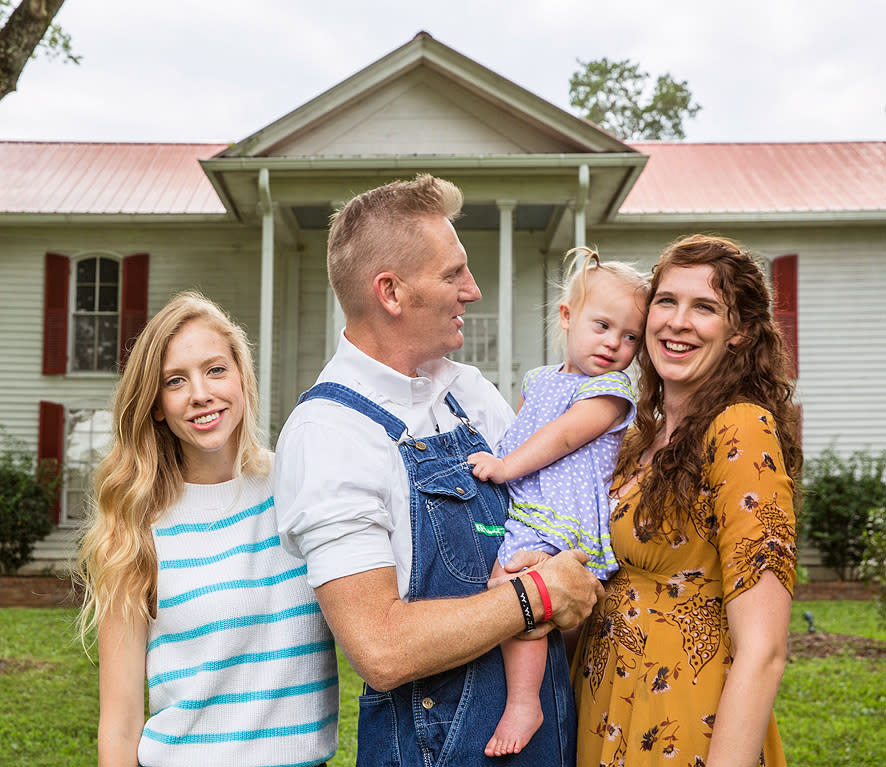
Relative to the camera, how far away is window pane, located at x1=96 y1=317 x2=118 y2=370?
51.5ft

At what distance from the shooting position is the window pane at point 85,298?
15867 mm

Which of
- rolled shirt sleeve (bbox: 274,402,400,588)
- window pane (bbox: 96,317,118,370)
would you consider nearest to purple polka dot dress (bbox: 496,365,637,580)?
rolled shirt sleeve (bbox: 274,402,400,588)

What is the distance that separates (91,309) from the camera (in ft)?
52.2

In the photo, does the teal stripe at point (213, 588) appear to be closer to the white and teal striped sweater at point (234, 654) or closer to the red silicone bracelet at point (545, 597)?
the white and teal striped sweater at point (234, 654)

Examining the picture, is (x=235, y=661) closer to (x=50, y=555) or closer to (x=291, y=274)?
(x=291, y=274)

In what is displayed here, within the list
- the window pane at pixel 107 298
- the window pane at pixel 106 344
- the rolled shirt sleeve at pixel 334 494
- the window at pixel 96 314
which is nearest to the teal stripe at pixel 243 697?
the rolled shirt sleeve at pixel 334 494

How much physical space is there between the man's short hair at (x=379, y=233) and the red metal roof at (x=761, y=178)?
12.9 m

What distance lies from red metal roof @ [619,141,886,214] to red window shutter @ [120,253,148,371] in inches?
320

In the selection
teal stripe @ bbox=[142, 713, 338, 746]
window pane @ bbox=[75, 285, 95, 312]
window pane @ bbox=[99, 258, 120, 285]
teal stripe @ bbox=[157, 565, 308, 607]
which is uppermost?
window pane @ bbox=[99, 258, 120, 285]

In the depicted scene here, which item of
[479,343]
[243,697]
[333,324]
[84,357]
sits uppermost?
[333,324]

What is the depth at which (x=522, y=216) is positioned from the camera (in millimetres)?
14445

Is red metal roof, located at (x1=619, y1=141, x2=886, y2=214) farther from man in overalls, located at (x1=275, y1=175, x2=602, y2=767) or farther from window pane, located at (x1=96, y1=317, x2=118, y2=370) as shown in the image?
man in overalls, located at (x1=275, y1=175, x2=602, y2=767)

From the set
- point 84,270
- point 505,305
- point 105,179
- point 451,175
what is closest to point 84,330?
point 84,270

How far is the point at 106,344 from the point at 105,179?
10.1 feet
